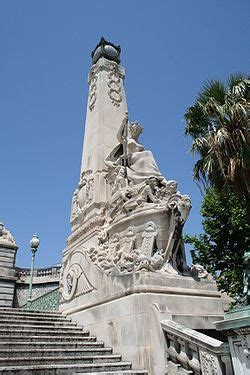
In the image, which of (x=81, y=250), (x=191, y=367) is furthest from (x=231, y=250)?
(x=191, y=367)

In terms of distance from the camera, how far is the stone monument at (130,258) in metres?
7.16

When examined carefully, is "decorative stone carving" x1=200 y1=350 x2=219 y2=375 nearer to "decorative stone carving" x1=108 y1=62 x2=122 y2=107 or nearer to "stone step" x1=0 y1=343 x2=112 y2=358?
"stone step" x1=0 y1=343 x2=112 y2=358

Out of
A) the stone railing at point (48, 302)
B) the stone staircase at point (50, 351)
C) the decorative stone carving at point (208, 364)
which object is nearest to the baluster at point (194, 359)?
the decorative stone carving at point (208, 364)

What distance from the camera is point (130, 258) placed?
8.33m

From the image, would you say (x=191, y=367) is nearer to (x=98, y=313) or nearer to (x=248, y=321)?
(x=248, y=321)

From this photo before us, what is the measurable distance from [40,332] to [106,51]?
12.6 metres

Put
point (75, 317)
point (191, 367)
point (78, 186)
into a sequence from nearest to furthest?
point (191, 367) < point (75, 317) < point (78, 186)

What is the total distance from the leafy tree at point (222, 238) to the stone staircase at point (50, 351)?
10.8 metres

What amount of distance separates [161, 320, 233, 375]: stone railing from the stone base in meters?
0.22

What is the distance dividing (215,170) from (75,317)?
5.92m

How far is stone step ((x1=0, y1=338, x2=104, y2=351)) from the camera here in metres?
6.96

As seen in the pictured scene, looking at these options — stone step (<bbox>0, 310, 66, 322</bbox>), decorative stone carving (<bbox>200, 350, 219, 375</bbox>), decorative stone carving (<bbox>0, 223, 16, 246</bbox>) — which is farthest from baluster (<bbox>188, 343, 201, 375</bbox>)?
decorative stone carving (<bbox>0, 223, 16, 246</bbox>)

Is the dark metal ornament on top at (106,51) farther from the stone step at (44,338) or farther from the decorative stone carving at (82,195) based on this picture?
the stone step at (44,338)

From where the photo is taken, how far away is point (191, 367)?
18.9 feet
